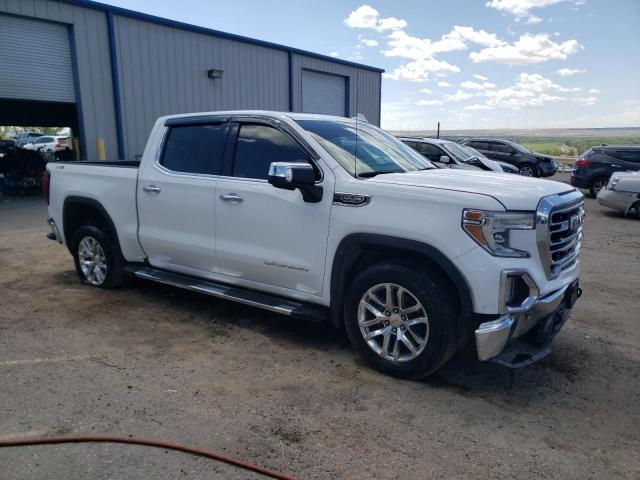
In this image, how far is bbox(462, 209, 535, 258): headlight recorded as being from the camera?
3.27 m

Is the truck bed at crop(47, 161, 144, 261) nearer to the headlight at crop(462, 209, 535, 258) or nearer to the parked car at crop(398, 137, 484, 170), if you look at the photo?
the headlight at crop(462, 209, 535, 258)

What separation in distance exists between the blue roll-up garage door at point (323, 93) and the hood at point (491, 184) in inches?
668

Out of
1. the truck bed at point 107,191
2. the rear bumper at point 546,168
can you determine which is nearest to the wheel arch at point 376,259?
the truck bed at point 107,191

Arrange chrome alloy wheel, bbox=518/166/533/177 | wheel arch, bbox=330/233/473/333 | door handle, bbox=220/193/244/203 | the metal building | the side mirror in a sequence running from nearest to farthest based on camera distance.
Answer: wheel arch, bbox=330/233/473/333
the side mirror
door handle, bbox=220/193/244/203
the metal building
chrome alloy wheel, bbox=518/166/533/177

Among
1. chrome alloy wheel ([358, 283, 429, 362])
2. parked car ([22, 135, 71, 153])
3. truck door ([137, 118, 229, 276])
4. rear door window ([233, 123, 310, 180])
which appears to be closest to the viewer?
chrome alloy wheel ([358, 283, 429, 362])

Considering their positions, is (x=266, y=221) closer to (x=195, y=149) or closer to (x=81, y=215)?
(x=195, y=149)

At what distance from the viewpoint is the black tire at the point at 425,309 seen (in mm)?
3479

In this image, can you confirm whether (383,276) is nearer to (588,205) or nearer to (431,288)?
(431,288)

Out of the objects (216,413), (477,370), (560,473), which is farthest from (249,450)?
(477,370)

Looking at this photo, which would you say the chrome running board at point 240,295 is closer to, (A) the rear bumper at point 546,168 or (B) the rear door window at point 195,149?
(B) the rear door window at point 195,149

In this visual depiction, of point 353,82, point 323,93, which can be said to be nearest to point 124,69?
point 323,93

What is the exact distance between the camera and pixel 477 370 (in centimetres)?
400

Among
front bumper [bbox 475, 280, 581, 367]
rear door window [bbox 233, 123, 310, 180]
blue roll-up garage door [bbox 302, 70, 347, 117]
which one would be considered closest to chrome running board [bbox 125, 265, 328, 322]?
rear door window [bbox 233, 123, 310, 180]

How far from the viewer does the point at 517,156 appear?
68.1ft
